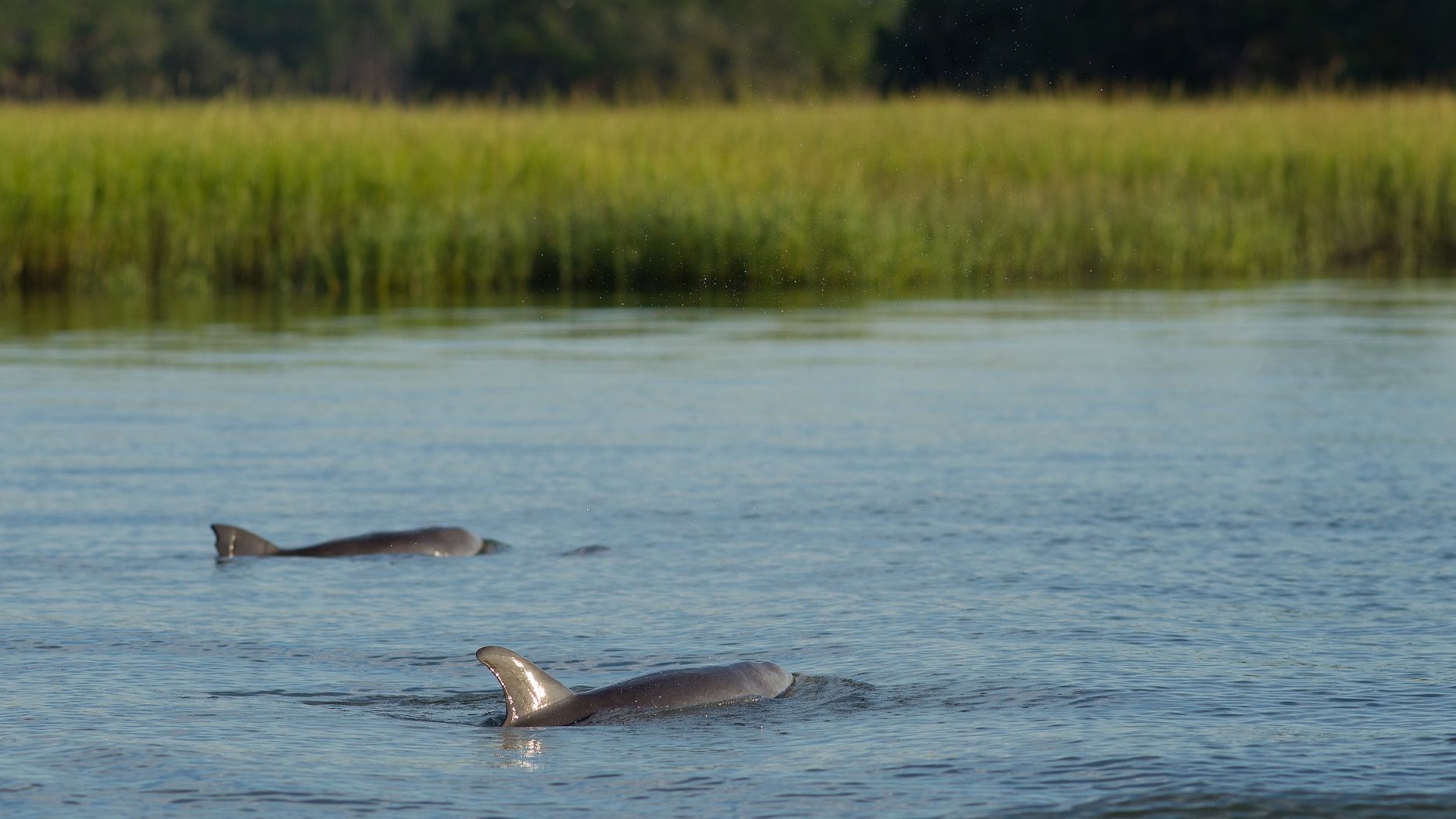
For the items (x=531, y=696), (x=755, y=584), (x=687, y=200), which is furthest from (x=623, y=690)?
(x=687, y=200)

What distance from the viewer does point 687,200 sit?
16.5 metres

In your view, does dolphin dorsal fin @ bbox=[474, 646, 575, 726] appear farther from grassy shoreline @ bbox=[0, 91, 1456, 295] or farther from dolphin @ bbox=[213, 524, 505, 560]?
grassy shoreline @ bbox=[0, 91, 1456, 295]

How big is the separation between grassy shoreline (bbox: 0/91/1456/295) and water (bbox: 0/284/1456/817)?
4.76 metres

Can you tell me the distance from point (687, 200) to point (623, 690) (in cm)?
1225

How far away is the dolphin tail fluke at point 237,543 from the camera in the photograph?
242 inches

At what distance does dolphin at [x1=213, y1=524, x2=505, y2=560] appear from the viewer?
6164 mm

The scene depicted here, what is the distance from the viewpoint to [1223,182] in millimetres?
19156

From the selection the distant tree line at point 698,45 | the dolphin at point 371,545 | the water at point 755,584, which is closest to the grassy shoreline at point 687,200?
the water at point 755,584

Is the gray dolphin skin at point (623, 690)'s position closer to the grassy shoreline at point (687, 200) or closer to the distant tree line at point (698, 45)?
the grassy shoreline at point (687, 200)

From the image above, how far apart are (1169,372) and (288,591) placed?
613cm

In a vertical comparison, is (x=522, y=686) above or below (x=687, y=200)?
below

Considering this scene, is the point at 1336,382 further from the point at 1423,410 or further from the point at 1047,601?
the point at 1047,601

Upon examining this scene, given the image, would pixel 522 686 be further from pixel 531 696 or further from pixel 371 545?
pixel 371 545

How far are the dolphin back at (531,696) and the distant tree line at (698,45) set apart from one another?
22177 millimetres
